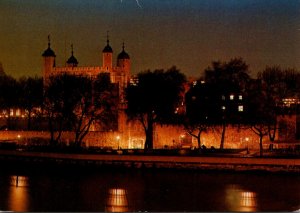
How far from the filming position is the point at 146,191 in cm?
2686

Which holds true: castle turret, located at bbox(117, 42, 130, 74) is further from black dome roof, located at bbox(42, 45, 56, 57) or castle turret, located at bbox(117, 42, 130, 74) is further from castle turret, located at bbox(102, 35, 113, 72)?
black dome roof, located at bbox(42, 45, 56, 57)

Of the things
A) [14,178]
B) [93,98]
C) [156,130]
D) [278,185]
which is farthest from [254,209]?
[93,98]

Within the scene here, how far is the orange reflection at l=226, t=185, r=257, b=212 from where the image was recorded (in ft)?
Answer: 78.6

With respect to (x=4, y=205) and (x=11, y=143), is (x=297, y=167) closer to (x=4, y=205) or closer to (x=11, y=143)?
(x=4, y=205)

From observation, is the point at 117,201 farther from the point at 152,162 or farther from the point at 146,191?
the point at 152,162

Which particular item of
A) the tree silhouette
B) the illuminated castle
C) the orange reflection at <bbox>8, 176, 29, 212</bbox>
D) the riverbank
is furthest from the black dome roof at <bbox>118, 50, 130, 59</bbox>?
the orange reflection at <bbox>8, 176, 29, 212</bbox>

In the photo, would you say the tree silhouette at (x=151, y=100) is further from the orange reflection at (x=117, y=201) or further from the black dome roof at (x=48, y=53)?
the black dome roof at (x=48, y=53)

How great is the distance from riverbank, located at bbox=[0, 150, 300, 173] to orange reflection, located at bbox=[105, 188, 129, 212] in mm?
5013

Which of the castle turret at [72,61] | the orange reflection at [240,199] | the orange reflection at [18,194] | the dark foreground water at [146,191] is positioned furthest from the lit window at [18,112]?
the orange reflection at [240,199]

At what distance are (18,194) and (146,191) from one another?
4.36 meters

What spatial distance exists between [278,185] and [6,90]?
2310 centimetres

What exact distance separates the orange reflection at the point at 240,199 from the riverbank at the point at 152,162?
3176 millimetres

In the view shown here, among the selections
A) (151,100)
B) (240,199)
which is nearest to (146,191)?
(240,199)

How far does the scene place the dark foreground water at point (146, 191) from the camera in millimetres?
24328
